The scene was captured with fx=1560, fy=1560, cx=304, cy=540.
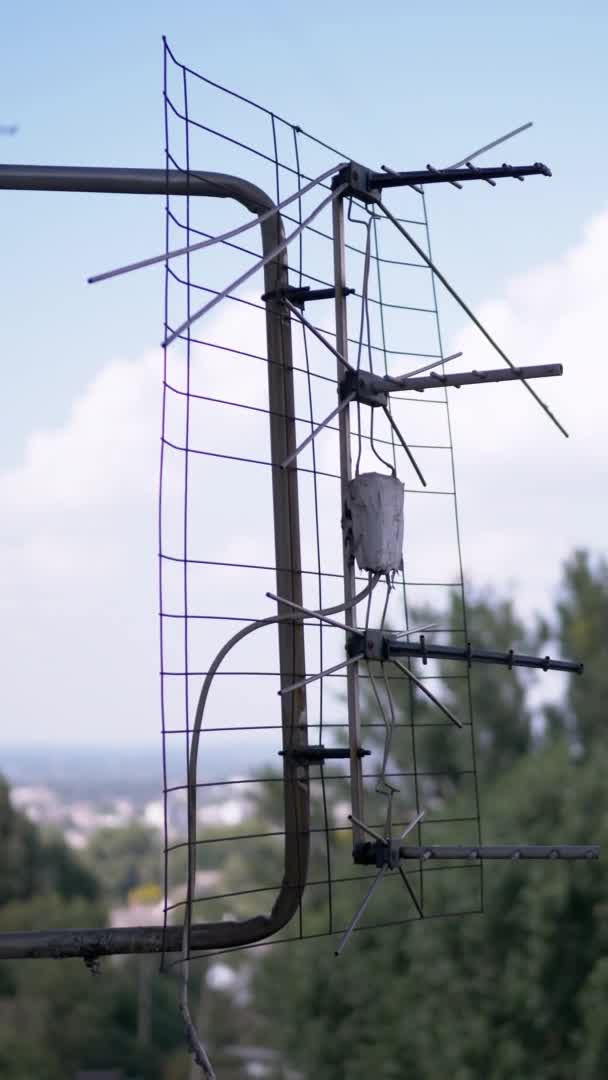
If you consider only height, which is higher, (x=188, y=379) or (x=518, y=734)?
(x=518, y=734)

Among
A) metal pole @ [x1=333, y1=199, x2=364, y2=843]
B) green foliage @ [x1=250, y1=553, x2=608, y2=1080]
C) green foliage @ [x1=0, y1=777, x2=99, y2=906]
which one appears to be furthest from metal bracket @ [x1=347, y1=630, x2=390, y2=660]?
green foliage @ [x1=0, y1=777, x2=99, y2=906]

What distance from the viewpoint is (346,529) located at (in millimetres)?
2098

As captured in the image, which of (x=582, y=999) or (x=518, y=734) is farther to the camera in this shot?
(x=518, y=734)

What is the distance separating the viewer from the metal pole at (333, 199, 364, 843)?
201cm

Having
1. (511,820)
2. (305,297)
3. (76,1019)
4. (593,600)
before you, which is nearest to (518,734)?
(593,600)

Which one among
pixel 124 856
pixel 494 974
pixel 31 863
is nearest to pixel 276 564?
pixel 494 974

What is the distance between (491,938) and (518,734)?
357 inches

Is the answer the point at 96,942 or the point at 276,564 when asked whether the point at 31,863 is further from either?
the point at 96,942

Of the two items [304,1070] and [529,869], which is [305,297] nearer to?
[529,869]

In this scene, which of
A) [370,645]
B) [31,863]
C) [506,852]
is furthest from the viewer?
[31,863]

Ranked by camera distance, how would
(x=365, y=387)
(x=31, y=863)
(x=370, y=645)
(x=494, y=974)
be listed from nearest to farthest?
(x=370, y=645) → (x=365, y=387) → (x=494, y=974) → (x=31, y=863)

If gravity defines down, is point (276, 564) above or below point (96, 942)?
above

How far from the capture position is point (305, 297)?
2.21 meters

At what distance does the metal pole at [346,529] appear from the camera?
201 cm
